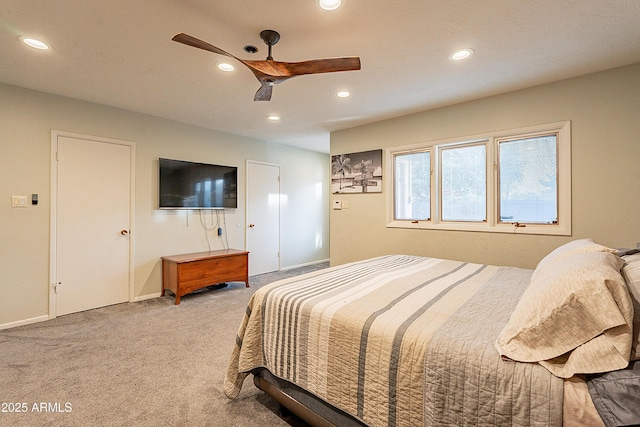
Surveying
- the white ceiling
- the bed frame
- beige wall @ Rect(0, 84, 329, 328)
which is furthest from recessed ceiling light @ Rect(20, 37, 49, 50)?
the bed frame

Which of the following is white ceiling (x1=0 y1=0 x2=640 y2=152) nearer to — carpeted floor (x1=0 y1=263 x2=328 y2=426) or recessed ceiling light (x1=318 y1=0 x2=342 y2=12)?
recessed ceiling light (x1=318 y1=0 x2=342 y2=12)

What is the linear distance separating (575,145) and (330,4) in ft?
8.80

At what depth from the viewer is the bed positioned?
93 centimetres

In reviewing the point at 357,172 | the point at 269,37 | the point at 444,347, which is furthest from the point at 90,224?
the point at 444,347

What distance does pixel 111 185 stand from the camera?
3619 millimetres

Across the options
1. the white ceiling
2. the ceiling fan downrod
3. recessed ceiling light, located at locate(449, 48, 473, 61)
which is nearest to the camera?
the white ceiling

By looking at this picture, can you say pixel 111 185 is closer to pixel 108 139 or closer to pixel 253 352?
pixel 108 139

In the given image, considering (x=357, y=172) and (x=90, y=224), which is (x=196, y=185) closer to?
(x=90, y=224)

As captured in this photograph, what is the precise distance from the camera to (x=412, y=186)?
12.9ft

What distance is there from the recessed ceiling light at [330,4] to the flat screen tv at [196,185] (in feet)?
10.3

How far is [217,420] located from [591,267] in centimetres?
201

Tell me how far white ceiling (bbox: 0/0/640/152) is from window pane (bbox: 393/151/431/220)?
0.74 meters

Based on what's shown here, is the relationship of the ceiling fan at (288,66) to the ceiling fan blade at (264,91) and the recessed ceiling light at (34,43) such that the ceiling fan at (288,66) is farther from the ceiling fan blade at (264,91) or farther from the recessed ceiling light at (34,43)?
the recessed ceiling light at (34,43)

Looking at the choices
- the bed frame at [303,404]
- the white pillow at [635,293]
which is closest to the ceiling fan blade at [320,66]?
the white pillow at [635,293]
